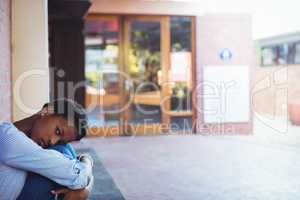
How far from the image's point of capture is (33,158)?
217cm

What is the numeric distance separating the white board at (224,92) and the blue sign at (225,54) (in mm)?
214

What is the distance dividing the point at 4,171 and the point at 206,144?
258 inches

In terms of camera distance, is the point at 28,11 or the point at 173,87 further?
the point at 173,87

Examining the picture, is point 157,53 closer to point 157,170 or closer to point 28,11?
point 157,170

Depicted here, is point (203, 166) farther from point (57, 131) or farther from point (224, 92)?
point (57, 131)

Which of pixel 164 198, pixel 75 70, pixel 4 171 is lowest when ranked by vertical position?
pixel 164 198

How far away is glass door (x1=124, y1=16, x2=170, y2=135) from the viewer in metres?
9.85

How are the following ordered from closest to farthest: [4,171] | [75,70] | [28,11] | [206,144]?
[4,171], [28,11], [206,144], [75,70]

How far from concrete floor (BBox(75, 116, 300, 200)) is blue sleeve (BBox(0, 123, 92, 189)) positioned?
8.01ft

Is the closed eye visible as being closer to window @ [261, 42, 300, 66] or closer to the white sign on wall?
the white sign on wall

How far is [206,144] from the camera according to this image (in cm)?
848

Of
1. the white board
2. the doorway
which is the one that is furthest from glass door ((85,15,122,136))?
the white board

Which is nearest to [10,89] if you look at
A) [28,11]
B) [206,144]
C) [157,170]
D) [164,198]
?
[28,11]

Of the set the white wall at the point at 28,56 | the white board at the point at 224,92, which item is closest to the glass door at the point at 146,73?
the white board at the point at 224,92
